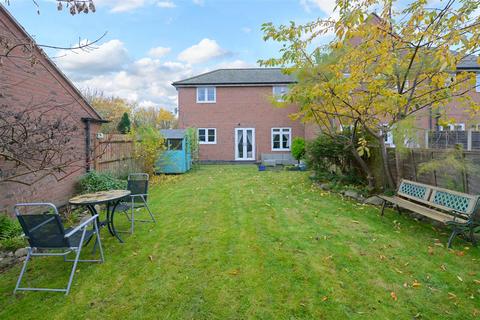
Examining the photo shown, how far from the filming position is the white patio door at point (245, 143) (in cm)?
1894

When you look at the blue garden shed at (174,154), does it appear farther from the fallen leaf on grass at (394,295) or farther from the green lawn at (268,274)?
the fallen leaf on grass at (394,295)

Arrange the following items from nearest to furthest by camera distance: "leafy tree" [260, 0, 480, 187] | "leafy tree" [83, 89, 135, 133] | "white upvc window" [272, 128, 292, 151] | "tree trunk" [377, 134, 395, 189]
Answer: "leafy tree" [260, 0, 480, 187], "tree trunk" [377, 134, 395, 189], "white upvc window" [272, 128, 292, 151], "leafy tree" [83, 89, 135, 133]

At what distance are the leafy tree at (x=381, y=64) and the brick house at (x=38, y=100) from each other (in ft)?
17.5

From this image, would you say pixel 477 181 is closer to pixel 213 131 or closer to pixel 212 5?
pixel 212 5

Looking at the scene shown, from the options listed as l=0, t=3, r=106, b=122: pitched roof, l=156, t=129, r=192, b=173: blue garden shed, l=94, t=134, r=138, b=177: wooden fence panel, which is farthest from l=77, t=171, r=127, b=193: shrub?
l=156, t=129, r=192, b=173: blue garden shed

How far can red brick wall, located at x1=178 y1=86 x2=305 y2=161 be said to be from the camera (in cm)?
1881

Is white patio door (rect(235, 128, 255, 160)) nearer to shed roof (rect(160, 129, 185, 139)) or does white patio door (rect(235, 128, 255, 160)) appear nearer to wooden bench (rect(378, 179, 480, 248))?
shed roof (rect(160, 129, 185, 139))

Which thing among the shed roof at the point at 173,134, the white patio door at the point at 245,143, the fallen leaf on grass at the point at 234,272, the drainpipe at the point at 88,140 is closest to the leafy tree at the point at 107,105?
the white patio door at the point at 245,143

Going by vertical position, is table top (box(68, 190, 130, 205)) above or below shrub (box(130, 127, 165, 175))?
below

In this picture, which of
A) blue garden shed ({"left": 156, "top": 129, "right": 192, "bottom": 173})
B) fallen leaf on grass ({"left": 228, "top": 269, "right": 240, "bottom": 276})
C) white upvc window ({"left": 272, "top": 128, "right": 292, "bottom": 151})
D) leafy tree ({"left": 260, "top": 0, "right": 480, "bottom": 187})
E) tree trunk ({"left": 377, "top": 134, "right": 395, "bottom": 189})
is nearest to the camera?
fallen leaf on grass ({"left": 228, "top": 269, "right": 240, "bottom": 276})

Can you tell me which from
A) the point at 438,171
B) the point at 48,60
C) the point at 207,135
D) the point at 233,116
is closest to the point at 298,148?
the point at 233,116

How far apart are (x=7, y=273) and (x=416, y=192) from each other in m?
7.29

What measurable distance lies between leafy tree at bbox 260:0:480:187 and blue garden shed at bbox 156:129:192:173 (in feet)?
23.1

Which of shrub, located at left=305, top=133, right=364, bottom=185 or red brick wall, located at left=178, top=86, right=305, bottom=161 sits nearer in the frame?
shrub, located at left=305, top=133, right=364, bottom=185
